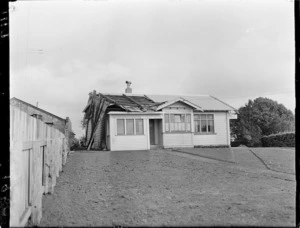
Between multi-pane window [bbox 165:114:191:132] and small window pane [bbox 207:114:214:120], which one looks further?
small window pane [bbox 207:114:214:120]

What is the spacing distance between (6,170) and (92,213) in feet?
6.24

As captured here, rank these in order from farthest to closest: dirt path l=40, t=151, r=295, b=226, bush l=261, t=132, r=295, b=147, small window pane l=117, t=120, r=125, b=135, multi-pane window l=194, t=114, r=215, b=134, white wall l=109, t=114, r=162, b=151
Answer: multi-pane window l=194, t=114, r=215, b=134 → small window pane l=117, t=120, r=125, b=135 → white wall l=109, t=114, r=162, b=151 → bush l=261, t=132, r=295, b=147 → dirt path l=40, t=151, r=295, b=226

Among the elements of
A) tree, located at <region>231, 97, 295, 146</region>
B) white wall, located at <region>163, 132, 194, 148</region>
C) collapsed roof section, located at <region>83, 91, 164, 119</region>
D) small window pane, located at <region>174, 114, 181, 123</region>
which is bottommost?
white wall, located at <region>163, 132, 194, 148</region>

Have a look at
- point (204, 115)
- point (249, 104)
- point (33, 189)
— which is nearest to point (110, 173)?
point (33, 189)

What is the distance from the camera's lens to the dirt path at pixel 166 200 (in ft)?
11.1

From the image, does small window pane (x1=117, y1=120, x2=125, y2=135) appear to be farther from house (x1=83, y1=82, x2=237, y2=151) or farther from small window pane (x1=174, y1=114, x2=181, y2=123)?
small window pane (x1=174, y1=114, x2=181, y2=123)

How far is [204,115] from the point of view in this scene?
1791cm

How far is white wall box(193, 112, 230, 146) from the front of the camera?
1714 centimetres

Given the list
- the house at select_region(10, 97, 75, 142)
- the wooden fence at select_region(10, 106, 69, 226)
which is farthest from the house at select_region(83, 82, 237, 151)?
the wooden fence at select_region(10, 106, 69, 226)

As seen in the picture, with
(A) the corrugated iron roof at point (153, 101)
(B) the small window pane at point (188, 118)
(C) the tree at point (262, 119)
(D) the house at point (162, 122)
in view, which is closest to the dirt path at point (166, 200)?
(C) the tree at point (262, 119)

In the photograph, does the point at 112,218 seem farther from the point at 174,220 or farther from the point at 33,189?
the point at 33,189

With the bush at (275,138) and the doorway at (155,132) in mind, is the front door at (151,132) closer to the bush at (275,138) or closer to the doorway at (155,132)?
the doorway at (155,132)

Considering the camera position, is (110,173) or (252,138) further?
(252,138)

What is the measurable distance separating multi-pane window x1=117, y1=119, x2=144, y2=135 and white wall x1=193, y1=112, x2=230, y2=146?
3.51m
